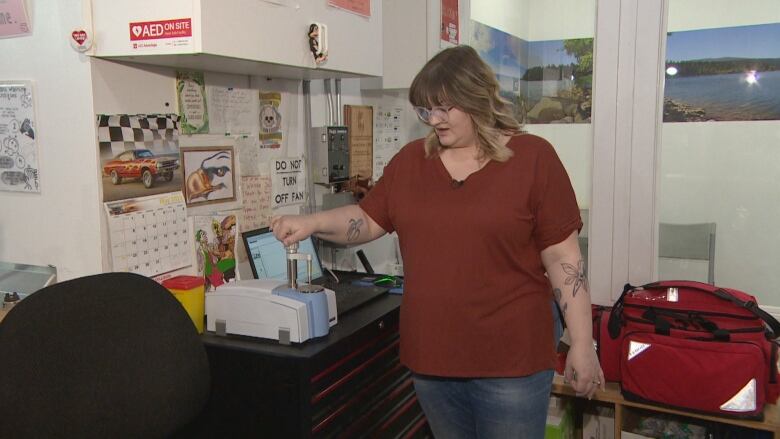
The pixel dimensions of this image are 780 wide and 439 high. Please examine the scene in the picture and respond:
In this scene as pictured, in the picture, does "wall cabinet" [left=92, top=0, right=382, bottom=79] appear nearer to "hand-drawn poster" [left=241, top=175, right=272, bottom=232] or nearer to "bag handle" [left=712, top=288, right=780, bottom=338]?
"hand-drawn poster" [left=241, top=175, right=272, bottom=232]

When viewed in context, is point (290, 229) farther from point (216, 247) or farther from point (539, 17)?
point (539, 17)

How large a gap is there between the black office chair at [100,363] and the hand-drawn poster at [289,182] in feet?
3.04

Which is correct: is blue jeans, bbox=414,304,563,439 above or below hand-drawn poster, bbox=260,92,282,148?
below

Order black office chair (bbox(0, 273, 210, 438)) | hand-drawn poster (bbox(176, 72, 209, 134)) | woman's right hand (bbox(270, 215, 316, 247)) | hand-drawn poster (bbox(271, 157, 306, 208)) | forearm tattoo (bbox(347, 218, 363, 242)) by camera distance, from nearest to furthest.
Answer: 1. black office chair (bbox(0, 273, 210, 438))
2. woman's right hand (bbox(270, 215, 316, 247))
3. forearm tattoo (bbox(347, 218, 363, 242))
4. hand-drawn poster (bbox(176, 72, 209, 134))
5. hand-drawn poster (bbox(271, 157, 306, 208))

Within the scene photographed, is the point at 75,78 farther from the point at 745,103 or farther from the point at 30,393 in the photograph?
the point at 745,103

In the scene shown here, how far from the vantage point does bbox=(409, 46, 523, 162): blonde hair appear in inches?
59.7

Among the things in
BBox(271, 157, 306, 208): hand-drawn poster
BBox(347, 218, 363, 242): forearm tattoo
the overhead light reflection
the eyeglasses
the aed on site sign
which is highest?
the aed on site sign

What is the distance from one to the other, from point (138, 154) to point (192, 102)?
0.86 ft

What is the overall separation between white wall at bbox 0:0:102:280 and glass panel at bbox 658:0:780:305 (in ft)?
6.48

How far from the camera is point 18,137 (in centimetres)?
171

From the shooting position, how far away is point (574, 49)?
8.69ft

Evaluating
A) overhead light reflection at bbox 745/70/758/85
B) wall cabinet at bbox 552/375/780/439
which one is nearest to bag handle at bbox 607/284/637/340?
wall cabinet at bbox 552/375/780/439

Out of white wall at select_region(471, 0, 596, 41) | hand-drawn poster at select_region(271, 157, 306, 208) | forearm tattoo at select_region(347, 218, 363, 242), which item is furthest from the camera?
white wall at select_region(471, 0, 596, 41)

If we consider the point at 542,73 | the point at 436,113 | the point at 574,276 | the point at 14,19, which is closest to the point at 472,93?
the point at 436,113
